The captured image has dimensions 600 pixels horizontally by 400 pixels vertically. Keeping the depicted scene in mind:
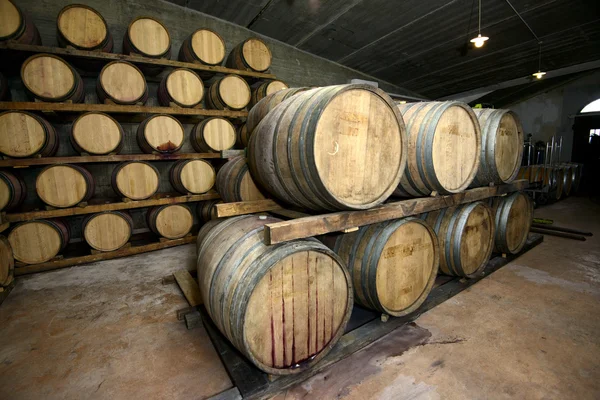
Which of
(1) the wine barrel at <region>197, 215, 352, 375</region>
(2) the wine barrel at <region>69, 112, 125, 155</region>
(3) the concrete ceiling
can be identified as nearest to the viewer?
(1) the wine barrel at <region>197, 215, 352, 375</region>

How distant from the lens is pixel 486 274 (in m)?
3.76

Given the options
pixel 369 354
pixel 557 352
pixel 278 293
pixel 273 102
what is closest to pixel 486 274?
pixel 557 352

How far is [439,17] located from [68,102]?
23.4ft

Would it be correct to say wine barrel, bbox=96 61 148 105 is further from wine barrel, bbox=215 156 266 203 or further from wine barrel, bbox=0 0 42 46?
wine barrel, bbox=215 156 266 203

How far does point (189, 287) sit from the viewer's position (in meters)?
3.35

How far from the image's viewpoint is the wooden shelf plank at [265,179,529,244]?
186cm

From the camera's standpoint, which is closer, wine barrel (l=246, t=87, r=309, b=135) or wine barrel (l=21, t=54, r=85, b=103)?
wine barrel (l=246, t=87, r=309, b=135)

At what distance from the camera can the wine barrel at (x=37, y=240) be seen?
408 cm

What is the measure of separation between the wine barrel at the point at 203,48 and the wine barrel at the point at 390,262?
439 centimetres

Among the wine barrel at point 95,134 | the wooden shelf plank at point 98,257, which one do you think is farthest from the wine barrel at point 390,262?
the wine barrel at point 95,134

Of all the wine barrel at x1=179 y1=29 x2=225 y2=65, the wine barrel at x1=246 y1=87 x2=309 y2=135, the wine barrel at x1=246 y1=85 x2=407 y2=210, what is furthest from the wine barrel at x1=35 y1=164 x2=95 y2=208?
the wine barrel at x1=246 y1=85 x2=407 y2=210

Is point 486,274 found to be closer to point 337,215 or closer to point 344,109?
point 337,215

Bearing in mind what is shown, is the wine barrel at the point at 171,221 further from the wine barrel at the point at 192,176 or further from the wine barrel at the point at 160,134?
the wine barrel at the point at 160,134

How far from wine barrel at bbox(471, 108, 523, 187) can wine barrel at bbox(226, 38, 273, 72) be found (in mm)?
3952
